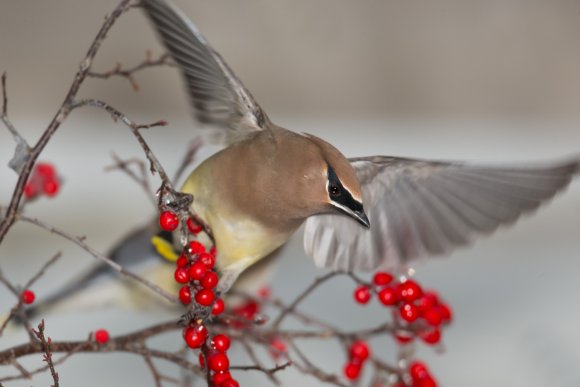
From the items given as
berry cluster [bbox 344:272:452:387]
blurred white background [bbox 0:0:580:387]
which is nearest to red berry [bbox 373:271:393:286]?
berry cluster [bbox 344:272:452:387]

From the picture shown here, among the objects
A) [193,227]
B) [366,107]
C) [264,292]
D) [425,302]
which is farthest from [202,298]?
[366,107]

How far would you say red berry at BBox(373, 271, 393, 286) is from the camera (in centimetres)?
113

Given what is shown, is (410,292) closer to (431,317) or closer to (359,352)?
(431,317)

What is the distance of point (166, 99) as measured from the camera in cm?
234

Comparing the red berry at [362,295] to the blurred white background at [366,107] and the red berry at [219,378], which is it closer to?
the red berry at [219,378]

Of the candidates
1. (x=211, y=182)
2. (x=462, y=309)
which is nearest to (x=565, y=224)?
(x=462, y=309)

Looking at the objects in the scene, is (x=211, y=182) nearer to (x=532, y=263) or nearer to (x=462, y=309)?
(x=462, y=309)

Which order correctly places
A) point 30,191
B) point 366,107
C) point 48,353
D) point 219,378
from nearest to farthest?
point 48,353, point 219,378, point 30,191, point 366,107

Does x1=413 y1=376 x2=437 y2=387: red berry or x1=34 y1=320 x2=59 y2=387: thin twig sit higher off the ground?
x1=34 y1=320 x2=59 y2=387: thin twig

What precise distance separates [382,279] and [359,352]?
0.45 ft

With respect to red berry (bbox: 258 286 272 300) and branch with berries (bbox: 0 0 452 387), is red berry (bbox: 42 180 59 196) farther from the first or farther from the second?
red berry (bbox: 258 286 272 300)

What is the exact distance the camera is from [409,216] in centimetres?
115

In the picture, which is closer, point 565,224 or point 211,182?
point 211,182

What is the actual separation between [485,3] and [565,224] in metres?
0.65
